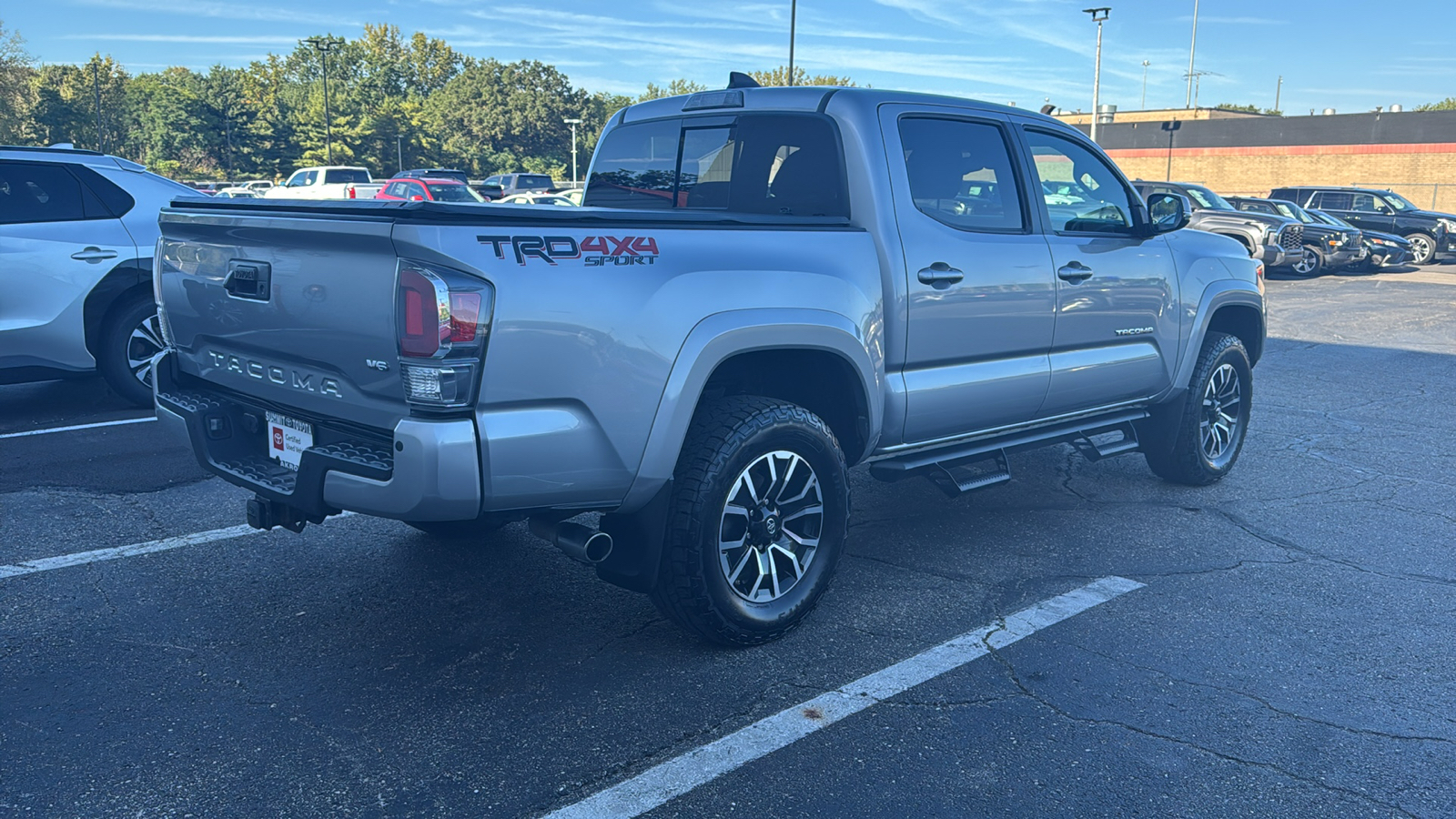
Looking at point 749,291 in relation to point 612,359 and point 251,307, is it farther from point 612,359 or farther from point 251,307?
point 251,307

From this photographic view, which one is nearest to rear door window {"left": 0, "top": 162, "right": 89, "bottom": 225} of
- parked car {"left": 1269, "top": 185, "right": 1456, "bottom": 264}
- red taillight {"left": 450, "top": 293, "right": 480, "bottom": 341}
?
red taillight {"left": 450, "top": 293, "right": 480, "bottom": 341}

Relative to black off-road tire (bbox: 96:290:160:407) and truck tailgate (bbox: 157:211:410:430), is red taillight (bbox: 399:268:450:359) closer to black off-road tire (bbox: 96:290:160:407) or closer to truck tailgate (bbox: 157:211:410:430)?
truck tailgate (bbox: 157:211:410:430)

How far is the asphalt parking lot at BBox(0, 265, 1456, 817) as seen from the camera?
290cm

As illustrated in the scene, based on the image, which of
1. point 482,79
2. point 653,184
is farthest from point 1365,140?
point 482,79

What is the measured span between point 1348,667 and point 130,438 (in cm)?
670

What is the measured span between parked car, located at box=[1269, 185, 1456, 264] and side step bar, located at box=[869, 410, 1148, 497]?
24.0 m

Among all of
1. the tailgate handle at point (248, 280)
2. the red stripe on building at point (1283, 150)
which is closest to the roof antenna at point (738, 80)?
the tailgate handle at point (248, 280)

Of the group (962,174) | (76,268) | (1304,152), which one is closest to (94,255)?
(76,268)

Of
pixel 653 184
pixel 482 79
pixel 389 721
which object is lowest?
pixel 389 721

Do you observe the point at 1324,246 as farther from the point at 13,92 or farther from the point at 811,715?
the point at 13,92

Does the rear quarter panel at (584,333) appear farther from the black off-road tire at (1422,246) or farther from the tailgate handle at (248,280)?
the black off-road tire at (1422,246)

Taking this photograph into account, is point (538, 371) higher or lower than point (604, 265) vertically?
lower

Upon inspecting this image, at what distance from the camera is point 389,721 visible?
10.6 ft

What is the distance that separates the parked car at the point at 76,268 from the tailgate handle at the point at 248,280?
166 inches
